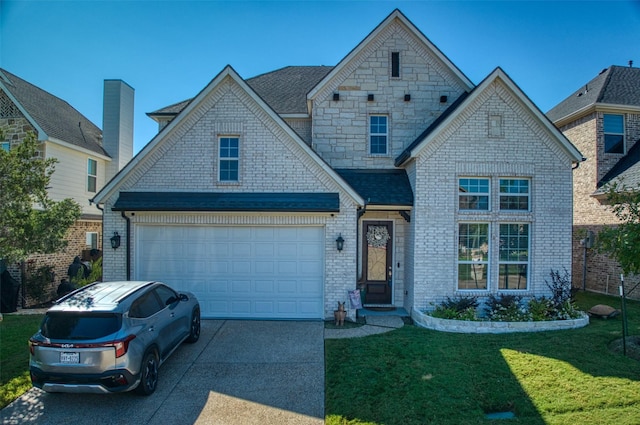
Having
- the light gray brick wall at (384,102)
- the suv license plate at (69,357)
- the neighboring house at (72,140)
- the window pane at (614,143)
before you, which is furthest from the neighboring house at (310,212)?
the window pane at (614,143)

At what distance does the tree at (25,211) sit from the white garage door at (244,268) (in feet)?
7.28

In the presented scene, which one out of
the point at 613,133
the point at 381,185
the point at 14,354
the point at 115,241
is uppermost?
the point at 613,133

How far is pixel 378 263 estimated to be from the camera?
11.3 meters

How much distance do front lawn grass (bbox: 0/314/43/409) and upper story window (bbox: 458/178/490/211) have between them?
10.4 metres

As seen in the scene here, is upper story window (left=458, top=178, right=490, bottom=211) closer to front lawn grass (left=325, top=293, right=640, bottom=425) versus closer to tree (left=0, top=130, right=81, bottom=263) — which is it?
front lawn grass (left=325, top=293, right=640, bottom=425)

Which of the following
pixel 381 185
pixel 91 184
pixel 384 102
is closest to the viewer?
pixel 381 185

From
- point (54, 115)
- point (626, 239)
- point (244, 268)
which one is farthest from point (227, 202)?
point (54, 115)

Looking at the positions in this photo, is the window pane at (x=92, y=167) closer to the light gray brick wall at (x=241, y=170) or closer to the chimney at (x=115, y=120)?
the chimney at (x=115, y=120)

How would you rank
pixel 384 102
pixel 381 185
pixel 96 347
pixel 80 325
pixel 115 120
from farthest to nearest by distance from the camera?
A: pixel 115 120, pixel 384 102, pixel 381 185, pixel 80 325, pixel 96 347

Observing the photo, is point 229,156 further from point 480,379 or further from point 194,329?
point 480,379

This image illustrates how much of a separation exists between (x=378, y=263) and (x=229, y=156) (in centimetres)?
555

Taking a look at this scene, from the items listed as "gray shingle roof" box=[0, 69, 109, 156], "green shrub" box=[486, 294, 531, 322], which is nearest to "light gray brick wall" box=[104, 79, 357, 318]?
"green shrub" box=[486, 294, 531, 322]

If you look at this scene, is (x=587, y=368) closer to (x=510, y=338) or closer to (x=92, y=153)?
(x=510, y=338)

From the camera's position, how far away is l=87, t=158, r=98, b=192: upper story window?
17453 millimetres
